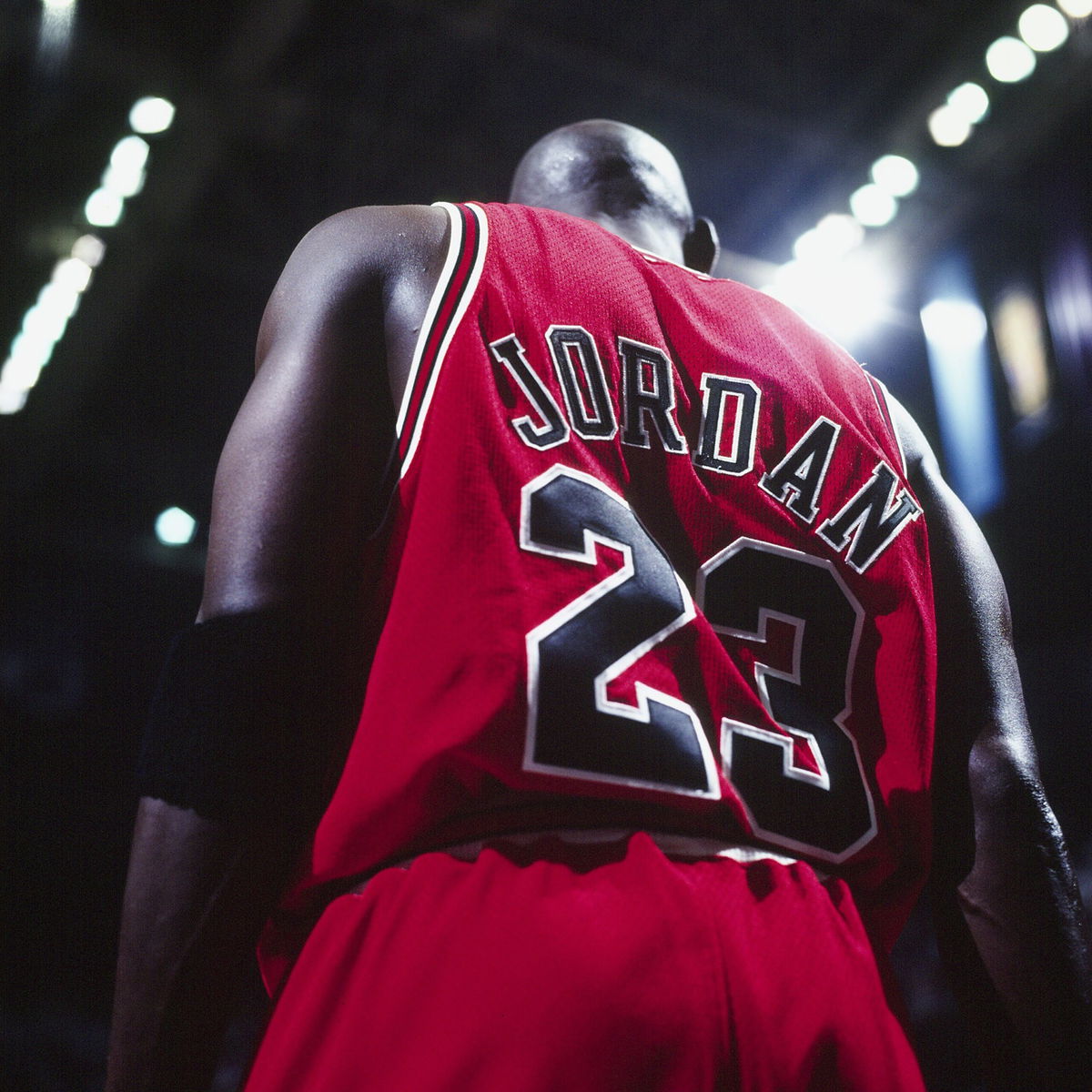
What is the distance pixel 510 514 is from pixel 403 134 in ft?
16.6

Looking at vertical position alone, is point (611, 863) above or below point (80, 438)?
below

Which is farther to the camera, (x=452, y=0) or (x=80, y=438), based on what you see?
(x=80, y=438)

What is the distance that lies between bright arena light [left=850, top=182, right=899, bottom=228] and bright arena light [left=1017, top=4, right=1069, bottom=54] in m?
0.99

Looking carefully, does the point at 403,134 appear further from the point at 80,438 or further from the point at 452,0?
the point at 80,438

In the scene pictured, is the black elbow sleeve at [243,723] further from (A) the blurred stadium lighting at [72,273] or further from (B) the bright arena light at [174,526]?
(B) the bright arena light at [174,526]

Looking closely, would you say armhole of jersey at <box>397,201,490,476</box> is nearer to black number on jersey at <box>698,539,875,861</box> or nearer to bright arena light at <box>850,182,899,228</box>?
black number on jersey at <box>698,539,875,861</box>

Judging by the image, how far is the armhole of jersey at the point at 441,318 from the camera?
0.94m

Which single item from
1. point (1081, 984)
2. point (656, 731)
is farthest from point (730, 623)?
point (1081, 984)

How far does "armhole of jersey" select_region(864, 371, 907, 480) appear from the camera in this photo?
4.08ft

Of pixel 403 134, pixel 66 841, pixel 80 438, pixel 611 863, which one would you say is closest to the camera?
pixel 611 863

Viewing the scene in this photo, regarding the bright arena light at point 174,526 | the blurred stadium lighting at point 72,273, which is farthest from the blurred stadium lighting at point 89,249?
the bright arena light at point 174,526

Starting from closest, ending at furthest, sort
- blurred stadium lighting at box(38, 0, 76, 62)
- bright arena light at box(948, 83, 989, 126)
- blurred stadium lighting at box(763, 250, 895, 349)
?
1. blurred stadium lighting at box(38, 0, 76, 62)
2. bright arena light at box(948, 83, 989, 126)
3. blurred stadium lighting at box(763, 250, 895, 349)

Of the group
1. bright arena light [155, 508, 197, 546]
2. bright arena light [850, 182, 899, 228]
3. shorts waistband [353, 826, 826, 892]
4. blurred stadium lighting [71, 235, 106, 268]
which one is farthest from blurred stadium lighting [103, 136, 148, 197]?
shorts waistband [353, 826, 826, 892]

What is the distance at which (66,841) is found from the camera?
670 cm
